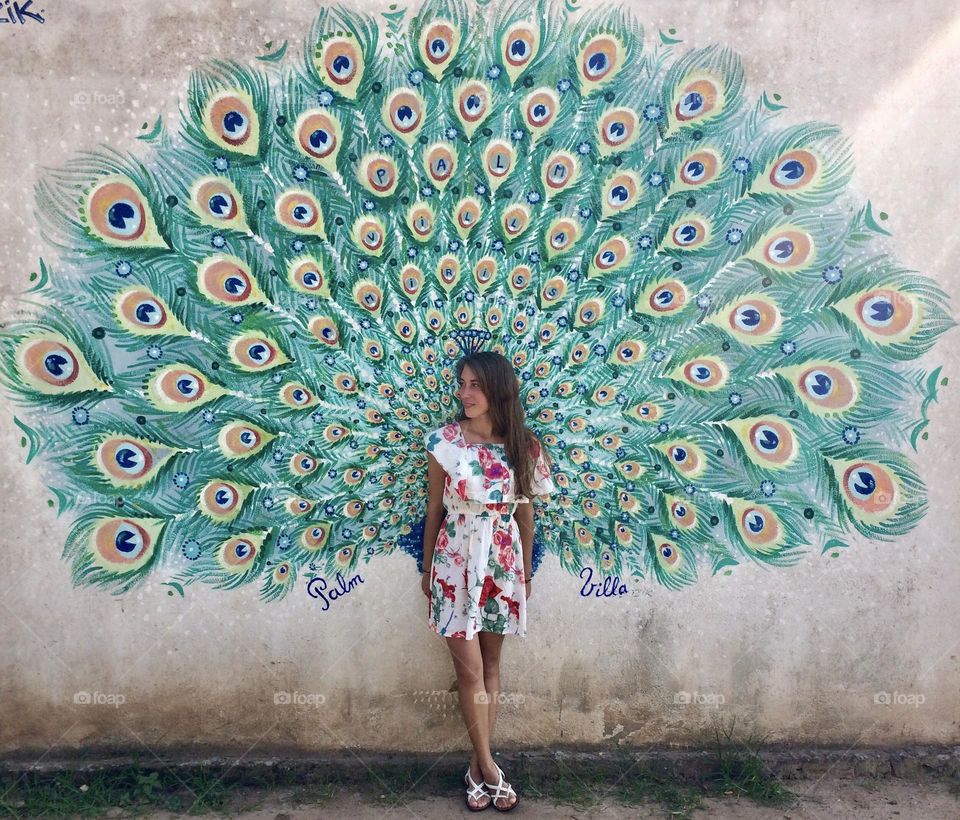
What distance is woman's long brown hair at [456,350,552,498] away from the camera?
112 inches

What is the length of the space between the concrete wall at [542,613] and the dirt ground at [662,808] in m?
0.23

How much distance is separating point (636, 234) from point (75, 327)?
226 centimetres

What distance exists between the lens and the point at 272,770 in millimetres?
3188

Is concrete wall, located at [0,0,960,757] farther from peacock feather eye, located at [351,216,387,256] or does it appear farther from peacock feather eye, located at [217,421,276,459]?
peacock feather eye, located at [351,216,387,256]

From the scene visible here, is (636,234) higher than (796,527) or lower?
higher

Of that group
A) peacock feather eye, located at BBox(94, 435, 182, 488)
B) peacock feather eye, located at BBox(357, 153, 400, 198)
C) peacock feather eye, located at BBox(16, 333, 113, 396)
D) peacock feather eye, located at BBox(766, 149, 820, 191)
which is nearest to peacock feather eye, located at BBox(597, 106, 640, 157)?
peacock feather eye, located at BBox(766, 149, 820, 191)

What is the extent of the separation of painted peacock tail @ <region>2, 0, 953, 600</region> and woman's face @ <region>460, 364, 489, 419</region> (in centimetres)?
25

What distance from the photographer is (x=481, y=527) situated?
290 cm

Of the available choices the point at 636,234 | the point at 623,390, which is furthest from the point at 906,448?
the point at 636,234

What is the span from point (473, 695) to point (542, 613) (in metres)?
0.47

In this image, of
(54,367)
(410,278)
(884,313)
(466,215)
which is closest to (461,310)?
(410,278)

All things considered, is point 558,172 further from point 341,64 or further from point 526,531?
point 526,531

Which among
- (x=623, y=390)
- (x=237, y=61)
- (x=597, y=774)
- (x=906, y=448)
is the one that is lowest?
(x=597, y=774)

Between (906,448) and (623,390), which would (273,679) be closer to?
(623,390)
